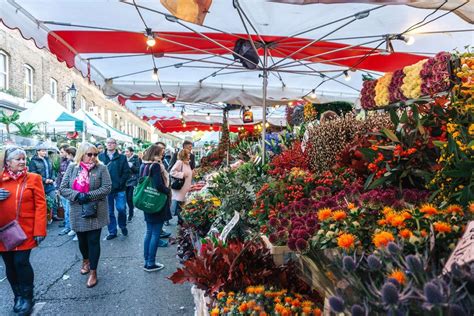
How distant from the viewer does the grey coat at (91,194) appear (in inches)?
169

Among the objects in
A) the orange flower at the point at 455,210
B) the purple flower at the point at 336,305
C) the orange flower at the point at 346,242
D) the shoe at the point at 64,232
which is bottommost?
the shoe at the point at 64,232

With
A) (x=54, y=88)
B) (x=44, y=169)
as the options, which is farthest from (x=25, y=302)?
(x=54, y=88)

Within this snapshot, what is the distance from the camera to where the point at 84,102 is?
22891mm

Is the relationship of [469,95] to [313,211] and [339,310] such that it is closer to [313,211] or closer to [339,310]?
[313,211]

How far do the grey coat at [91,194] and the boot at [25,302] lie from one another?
2.73ft

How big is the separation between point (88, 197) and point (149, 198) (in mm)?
796

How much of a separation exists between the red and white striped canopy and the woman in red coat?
4.71 ft

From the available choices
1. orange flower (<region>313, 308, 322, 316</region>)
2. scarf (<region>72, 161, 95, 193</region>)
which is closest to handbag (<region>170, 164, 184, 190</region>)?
scarf (<region>72, 161, 95, 193</region>)

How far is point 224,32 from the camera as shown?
14.2ft

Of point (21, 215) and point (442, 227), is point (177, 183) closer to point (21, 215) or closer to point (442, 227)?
point (21, 215)

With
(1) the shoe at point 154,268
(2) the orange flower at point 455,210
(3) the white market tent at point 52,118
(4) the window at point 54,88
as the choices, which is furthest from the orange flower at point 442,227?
(4) the window at point 54,88

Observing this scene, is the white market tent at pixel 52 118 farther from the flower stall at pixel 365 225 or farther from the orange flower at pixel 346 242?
the orange flower at pixel 346 242

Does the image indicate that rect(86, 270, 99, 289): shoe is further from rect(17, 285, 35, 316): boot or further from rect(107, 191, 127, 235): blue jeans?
rect(107, 191, 127, 235): blue jeans

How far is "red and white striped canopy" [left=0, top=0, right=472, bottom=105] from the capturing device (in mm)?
4113
